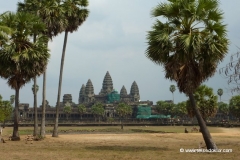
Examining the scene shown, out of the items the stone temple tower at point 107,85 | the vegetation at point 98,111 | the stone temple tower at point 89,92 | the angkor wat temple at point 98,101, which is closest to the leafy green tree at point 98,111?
the vegetation at point 98,111

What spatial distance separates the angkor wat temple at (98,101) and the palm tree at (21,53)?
117309 mm

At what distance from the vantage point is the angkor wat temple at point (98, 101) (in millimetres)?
141375

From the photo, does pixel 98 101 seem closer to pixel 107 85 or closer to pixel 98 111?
pixel 107 85

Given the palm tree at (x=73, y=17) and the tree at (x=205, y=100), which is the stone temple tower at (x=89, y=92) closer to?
the tree at (x=205, y=100)

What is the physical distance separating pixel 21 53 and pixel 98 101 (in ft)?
506

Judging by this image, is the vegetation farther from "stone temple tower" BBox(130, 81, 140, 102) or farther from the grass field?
the grass field

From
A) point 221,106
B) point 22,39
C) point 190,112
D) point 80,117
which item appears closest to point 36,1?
point 22,39

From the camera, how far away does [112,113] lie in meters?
155

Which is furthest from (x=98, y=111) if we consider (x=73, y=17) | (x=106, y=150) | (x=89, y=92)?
(x=106, y=150)

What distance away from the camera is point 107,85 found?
19425 cm

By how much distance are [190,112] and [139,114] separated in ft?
386

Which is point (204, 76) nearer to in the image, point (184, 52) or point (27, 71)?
point (184, 52)

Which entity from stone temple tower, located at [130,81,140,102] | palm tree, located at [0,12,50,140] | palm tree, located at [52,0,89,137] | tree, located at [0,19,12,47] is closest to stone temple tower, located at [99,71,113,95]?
stone temple tower, located at [130,81,140,102]

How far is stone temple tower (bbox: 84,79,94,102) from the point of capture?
614 feet
